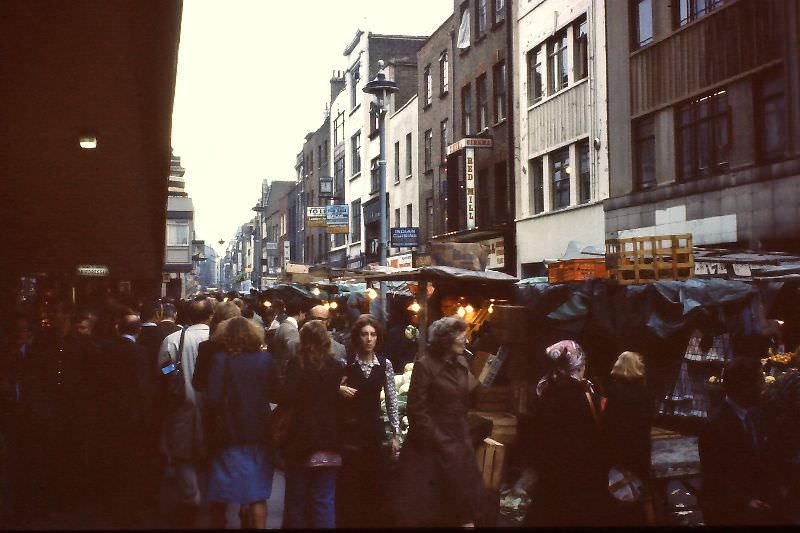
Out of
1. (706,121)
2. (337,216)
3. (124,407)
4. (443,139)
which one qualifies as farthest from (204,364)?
(443,139)

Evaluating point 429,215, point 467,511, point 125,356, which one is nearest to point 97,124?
point 125,356

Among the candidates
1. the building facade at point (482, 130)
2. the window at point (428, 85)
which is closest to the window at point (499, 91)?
the building facade at point (482, 130)

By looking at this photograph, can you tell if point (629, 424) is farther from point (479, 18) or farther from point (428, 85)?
point (428, 85)

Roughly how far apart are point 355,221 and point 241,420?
4386cm

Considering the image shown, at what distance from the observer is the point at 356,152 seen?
168ft

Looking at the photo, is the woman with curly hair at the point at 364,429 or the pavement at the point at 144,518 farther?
the pavement at the point at 144,518

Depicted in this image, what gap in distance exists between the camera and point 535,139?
25.4 metres

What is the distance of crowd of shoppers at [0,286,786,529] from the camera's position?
6.04 meters

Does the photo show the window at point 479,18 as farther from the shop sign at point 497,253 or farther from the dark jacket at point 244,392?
the dark jacket at point 244,392

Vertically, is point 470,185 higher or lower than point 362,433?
higher

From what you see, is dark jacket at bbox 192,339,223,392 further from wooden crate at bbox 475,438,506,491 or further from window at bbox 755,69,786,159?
window at bbox 755,69,786,159

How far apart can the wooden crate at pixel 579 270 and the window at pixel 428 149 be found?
24.3 m

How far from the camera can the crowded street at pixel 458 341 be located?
20.4 ft

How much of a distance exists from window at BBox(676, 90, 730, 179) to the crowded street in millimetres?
61
